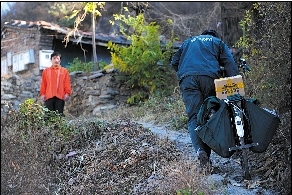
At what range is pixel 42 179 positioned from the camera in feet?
15.4

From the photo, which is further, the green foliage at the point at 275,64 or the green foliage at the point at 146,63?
the green foliage at the point at 146,63

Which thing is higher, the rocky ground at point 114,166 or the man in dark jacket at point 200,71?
the man in dark jacket at point 200,71

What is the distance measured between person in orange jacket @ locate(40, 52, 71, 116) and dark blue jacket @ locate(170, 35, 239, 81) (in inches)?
160

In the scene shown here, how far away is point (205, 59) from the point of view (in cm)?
451

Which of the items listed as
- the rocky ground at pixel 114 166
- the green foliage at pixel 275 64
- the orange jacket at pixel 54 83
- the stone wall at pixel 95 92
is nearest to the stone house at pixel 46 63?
the stone wall at pixel 95 92

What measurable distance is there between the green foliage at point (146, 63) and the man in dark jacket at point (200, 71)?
6.10 meters

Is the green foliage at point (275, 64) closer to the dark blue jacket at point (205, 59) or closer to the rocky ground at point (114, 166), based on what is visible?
the dark blue jacket at point (205, 59)

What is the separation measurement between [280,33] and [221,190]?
2364 millimetres

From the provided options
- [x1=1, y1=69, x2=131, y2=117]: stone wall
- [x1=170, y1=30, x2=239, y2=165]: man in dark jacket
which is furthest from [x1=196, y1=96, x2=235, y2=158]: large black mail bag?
→ [x1=1, y1=69, x2=131, y2=117]: stone wall

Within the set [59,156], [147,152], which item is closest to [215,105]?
[147,152]

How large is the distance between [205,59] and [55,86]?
4.41 m

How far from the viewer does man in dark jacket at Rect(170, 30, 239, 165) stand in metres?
4.48

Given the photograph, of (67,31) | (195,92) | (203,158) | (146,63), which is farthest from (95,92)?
(203,158)

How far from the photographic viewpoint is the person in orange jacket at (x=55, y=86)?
823cm
